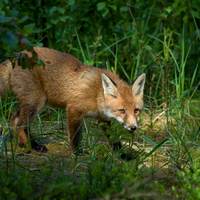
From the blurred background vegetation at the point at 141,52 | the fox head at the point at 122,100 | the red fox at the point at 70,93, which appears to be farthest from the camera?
the red fox at the point at 70,93

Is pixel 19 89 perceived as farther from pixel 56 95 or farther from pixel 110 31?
pixel 110 31

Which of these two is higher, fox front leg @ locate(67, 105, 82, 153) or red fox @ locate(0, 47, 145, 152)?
red fox @ locate(0, 47, 145, 152)

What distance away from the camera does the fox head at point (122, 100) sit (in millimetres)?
3953

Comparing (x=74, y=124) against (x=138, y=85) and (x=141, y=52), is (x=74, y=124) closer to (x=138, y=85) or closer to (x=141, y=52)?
(x=138, y=85)

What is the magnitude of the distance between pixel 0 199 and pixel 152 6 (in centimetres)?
436

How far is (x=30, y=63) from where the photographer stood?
2541 mm

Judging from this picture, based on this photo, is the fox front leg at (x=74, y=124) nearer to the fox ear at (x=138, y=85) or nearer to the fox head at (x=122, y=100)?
the fox head at (x=122, y=100)

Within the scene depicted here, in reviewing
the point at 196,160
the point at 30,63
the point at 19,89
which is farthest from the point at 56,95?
the point at 196,160

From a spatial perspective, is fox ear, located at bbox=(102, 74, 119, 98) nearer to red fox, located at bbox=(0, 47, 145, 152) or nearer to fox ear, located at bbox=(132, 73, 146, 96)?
red fox, located at bbox=(0, 47, 145, 152)

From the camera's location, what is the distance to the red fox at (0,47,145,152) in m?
4.05

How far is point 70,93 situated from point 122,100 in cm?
87

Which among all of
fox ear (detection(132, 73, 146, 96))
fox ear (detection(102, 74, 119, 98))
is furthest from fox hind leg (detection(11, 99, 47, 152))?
fox ear (detection(132, 73, 146, 96))

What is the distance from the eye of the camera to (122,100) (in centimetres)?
404

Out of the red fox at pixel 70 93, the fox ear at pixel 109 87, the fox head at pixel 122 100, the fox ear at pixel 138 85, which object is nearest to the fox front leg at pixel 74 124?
the red fox at pixel 70 93
